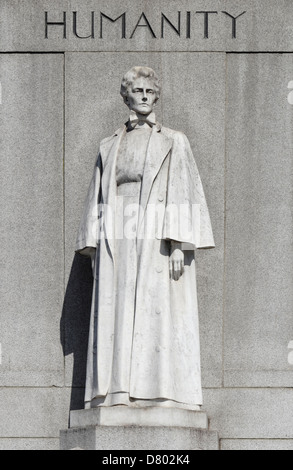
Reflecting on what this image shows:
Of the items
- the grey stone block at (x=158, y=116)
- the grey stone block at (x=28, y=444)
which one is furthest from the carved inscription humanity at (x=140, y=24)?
the grey stone block at (x=28, y=444)

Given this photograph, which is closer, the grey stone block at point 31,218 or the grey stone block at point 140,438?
the grey stone block at point 140,438

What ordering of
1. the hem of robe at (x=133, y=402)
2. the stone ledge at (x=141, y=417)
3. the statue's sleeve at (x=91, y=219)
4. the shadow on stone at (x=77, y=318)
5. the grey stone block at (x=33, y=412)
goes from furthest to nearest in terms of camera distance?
the shadow on stone at (x=77, y=318)
the grey stone block at (x=33, y=412)
the statue's sleeve at (x=91, y=219)
the hem of robe at (x=133, y=402)
the stone ledge at (x=141, y=417)

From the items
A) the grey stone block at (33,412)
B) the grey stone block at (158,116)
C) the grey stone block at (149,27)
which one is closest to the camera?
the grey stone block at (33,412)

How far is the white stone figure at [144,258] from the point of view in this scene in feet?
70.2

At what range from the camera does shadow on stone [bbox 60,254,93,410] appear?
2261 cm

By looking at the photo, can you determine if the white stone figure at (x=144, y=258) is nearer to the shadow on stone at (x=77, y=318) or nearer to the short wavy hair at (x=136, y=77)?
the short wavy hair at (x=136, y=77)

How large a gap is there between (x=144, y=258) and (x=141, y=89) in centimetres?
162

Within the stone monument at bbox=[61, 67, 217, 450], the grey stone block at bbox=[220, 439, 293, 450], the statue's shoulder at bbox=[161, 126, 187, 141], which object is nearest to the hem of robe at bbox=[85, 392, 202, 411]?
the stone monument at bbox=[61, 67, 217, 450]

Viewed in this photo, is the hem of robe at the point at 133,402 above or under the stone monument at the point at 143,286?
under

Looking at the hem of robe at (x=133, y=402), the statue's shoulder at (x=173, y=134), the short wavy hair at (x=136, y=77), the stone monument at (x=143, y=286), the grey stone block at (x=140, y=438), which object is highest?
the short wavy hair at (x=136, y=77)

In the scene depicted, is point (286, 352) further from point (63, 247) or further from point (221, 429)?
point (63, 247)

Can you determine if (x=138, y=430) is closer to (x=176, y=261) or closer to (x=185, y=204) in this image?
(x=176, y=261)

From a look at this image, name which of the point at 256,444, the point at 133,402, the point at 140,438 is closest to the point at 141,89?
the point at 133,402

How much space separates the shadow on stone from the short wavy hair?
1.76 m
